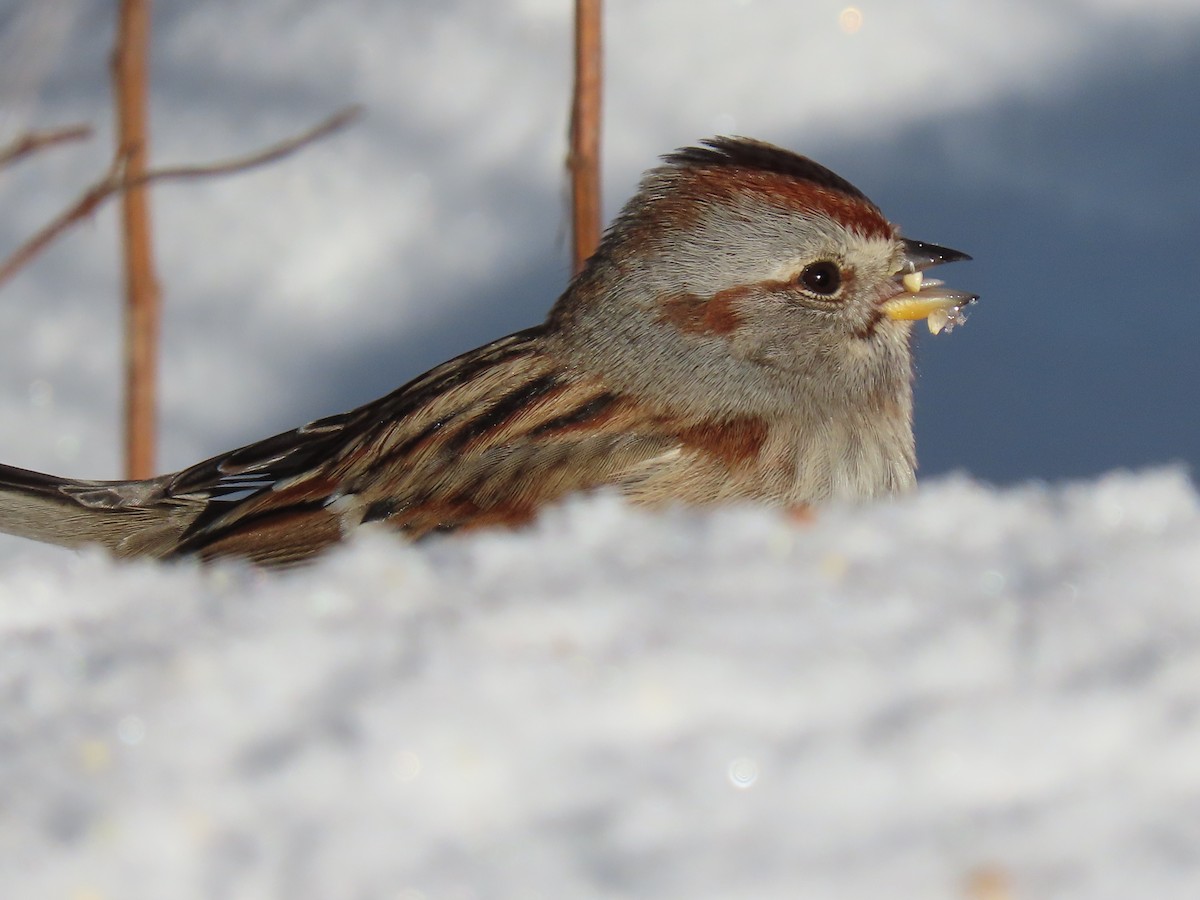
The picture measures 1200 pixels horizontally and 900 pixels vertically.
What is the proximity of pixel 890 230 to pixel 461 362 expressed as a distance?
649mm

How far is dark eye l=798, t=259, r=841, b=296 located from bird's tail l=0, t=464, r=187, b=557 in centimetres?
101

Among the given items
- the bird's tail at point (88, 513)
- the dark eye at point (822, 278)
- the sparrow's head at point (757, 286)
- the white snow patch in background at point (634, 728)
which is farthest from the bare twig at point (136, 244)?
the white snow patch in background at point (634, 728)

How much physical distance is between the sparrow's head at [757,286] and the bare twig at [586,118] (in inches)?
6.9

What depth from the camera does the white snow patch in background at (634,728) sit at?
2.23 ft

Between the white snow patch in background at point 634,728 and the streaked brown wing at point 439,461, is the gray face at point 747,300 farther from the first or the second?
the white snow patch in background at point 634,728

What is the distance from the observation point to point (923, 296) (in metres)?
2.16

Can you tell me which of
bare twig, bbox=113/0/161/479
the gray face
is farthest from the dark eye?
bare twig, bbox=113/0/161/479

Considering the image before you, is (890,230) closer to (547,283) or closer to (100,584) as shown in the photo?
(547,283)

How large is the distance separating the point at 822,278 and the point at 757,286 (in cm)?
10

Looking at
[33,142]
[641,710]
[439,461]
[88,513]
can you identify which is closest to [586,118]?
[439,461]

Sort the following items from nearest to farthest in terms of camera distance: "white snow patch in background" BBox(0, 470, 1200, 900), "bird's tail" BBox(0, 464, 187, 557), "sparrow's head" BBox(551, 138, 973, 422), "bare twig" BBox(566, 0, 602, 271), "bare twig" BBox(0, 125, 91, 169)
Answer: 1. "white snow patch in background" BBox(0, 470, 1200, 900)
2. "bare twig" BBox(0, 125, 91, 169)
3. "bare twig" BBox(566, 0, 602, 271)
4. "sparrow's head" BBox(551, 138, 973, 422)
5. "bird's tail" BBox(0, 464, 187, 557)

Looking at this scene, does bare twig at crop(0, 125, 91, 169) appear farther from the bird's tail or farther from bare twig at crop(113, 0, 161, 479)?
the bird's tail

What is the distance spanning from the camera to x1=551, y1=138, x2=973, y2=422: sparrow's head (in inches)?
82.5

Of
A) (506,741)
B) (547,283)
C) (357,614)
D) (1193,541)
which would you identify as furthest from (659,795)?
(547,283)
